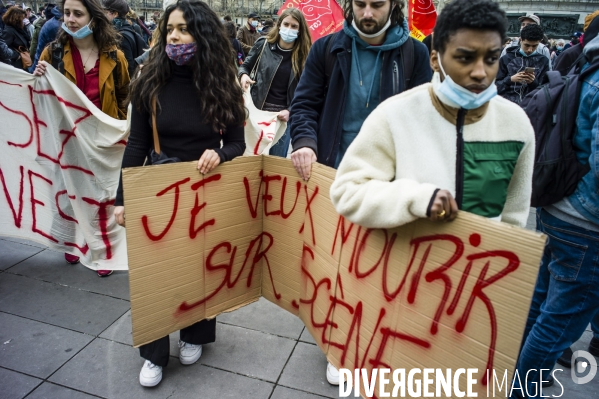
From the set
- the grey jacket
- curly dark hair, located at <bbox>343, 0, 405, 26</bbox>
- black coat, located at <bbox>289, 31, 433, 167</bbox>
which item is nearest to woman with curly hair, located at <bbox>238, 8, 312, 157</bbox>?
the grey jacket

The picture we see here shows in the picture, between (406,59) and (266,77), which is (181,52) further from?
(266,77)

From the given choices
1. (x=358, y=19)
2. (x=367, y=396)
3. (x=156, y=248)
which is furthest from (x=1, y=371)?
(x=358, y=19)

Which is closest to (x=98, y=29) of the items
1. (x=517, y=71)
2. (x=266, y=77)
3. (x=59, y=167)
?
(x=59, y=167)

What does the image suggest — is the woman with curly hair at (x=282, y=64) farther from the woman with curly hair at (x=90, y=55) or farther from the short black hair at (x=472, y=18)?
the short black hair at (x=472, y=18)

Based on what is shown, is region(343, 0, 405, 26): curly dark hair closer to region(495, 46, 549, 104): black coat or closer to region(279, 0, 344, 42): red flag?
region(279, 0, 344, 42): red flag

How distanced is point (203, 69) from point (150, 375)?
1.62 meters

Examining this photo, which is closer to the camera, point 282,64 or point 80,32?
point 80,32

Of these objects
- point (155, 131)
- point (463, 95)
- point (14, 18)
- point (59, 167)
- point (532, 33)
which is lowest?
point (59, 167)

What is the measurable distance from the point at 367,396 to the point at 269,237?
970mm

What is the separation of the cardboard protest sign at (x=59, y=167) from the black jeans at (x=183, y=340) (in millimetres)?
1194

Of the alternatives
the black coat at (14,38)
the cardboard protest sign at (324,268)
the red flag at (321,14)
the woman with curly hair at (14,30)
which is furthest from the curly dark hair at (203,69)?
the black coat at (14,38)

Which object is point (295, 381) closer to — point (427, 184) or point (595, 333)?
point (427, 184)

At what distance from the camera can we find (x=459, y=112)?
151 cm

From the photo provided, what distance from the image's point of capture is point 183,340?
8.38ft
